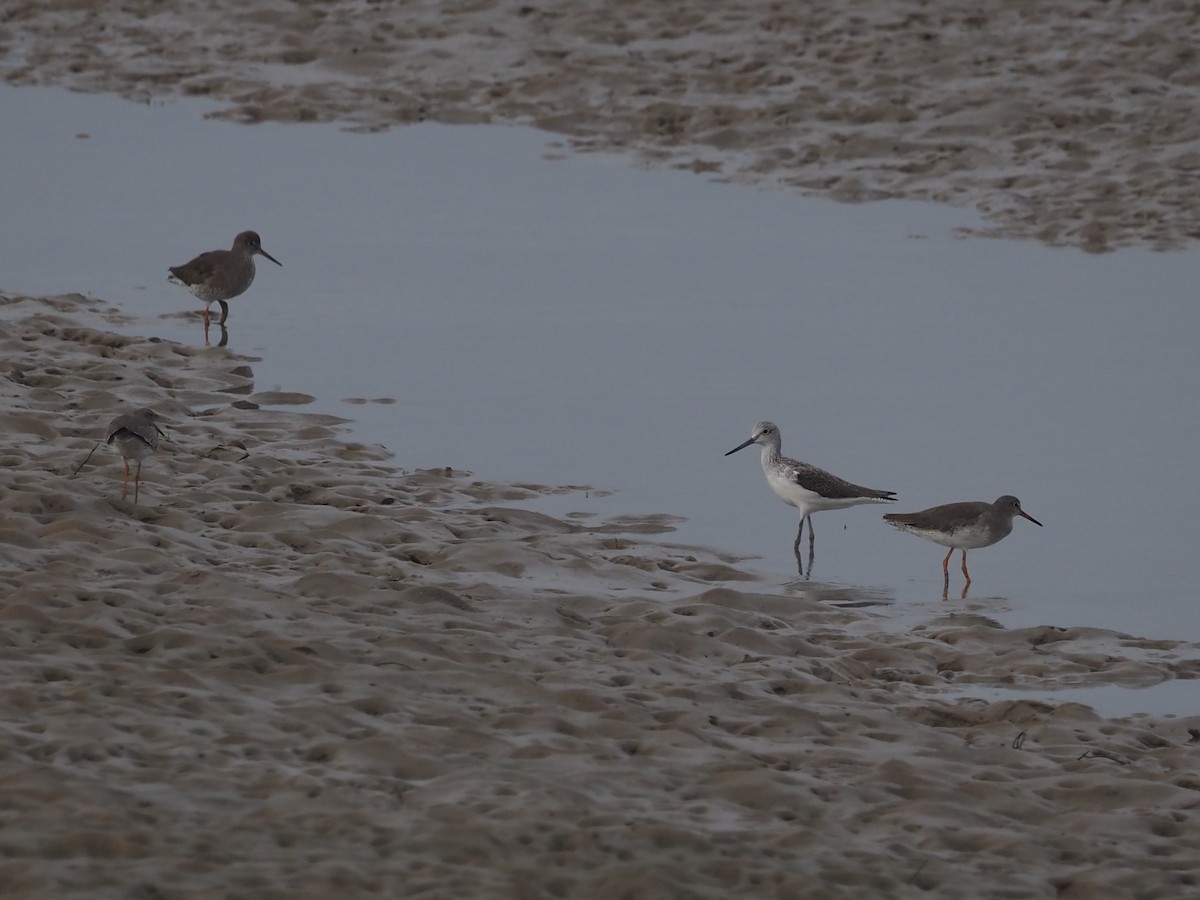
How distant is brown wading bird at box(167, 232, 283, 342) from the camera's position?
19.0 meters

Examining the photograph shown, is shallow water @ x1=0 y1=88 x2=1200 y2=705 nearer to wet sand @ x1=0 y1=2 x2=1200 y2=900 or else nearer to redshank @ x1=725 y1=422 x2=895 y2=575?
redshank @ x1=725 y1=422 x2=895 y2=575

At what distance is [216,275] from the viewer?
19.0 m

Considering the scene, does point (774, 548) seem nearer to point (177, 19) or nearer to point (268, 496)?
point (268, 496)

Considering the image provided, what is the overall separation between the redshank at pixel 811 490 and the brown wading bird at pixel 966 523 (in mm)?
623

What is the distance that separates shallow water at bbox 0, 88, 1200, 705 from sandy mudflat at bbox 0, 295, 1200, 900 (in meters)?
1.48

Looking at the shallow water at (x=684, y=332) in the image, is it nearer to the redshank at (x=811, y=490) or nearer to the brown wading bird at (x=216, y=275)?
the redshank at (x=811, y=490)

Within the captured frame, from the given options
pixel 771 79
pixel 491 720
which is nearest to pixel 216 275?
pixel 491 720

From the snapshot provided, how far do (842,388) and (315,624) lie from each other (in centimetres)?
776

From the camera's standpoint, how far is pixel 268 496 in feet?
45.3

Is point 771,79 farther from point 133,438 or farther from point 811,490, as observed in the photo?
point 133,438

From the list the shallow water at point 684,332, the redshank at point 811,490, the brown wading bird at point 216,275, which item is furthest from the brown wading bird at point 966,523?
the brown wading bird at point 216,275

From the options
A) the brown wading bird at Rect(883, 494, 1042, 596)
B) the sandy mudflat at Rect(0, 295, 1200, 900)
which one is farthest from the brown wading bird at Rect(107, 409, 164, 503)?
the brown wading bird at Rect(883, 494, 1042, 596)

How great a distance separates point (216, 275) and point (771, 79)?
1080cm

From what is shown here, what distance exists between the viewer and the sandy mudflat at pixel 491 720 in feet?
27.2
